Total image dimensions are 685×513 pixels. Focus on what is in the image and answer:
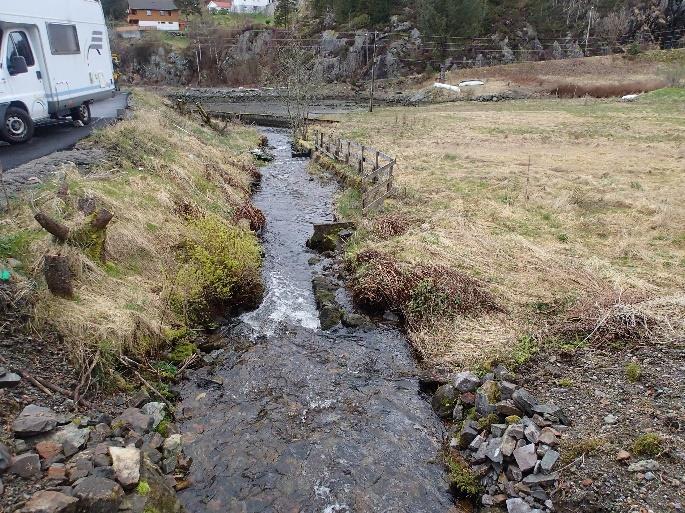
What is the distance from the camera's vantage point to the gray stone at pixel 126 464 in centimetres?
558

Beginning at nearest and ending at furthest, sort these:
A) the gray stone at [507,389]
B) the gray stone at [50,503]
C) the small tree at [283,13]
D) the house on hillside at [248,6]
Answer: the gray stone at [50,503] < the gray stone at [507,389] < the small tree at [283,13] < the house on hillside at [248,6]

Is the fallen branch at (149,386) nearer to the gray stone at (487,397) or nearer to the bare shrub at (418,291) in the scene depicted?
the gray stone at (487,397)

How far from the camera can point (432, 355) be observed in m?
9.45

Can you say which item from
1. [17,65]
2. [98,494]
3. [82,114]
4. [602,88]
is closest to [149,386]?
[98,494]

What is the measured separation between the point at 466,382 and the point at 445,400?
0.47 meters

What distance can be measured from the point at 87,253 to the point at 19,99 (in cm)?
777

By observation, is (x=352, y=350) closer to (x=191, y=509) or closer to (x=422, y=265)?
(x=422, y=265)

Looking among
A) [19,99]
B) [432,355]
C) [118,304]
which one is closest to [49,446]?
[118,304]

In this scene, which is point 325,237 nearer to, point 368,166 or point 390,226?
point 390,226

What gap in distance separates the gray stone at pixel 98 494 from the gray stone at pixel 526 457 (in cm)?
496

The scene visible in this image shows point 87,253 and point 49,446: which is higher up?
point 87,253

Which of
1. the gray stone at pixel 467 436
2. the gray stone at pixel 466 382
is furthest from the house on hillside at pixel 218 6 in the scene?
the gray stone at pixel 467 436

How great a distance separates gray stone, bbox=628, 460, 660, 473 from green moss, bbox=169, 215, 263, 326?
784 cm

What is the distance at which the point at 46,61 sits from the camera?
14898 millimetres
